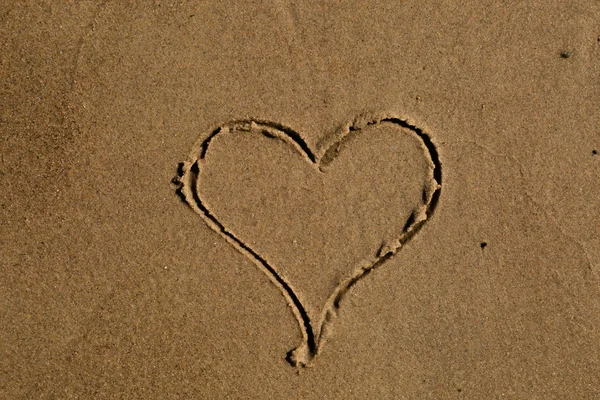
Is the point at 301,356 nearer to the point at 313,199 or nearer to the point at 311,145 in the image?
the point at 313,199

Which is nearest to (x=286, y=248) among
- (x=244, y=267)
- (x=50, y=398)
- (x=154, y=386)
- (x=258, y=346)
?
(x=244, y=267)

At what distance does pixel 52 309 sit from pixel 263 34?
1.53 metres

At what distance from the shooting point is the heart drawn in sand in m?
2.31

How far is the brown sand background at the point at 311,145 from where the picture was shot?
2279 mm

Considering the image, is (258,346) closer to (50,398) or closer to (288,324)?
(288,324)

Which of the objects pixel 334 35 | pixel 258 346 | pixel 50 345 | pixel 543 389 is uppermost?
pixel 334 35

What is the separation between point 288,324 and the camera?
2303 mm

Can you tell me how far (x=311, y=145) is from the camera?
2328 millimetres

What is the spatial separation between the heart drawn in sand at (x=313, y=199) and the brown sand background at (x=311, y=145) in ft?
0.19

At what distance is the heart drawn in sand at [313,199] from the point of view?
2307 millimetres

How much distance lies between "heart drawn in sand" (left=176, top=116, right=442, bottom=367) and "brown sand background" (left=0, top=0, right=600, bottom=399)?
6 cm

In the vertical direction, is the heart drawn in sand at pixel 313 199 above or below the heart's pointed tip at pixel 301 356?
above

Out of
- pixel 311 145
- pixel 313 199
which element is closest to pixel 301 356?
pixel 313 199

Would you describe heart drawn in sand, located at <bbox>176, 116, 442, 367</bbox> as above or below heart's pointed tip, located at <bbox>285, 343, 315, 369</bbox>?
above
